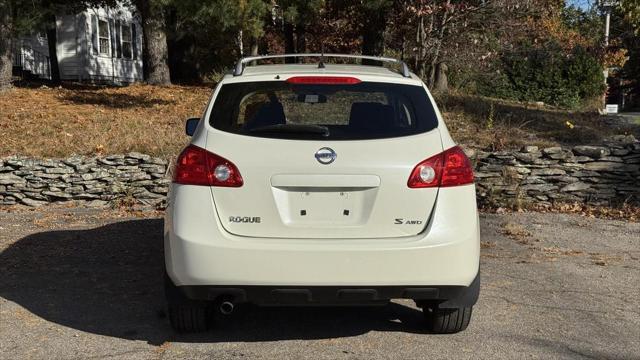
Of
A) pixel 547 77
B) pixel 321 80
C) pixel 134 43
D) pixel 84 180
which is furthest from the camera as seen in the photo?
pixel 134 43

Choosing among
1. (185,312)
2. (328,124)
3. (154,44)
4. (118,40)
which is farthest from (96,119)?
(118,40)

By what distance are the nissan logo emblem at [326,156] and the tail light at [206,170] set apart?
0.45m

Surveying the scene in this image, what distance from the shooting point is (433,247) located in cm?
393

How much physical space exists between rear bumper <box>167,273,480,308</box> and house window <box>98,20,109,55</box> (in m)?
26.8

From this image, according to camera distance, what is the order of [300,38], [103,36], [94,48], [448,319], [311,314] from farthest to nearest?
1. [103,36]
2. [94,48]
3. [300,38]
4. [311,314]
5. [448,319]

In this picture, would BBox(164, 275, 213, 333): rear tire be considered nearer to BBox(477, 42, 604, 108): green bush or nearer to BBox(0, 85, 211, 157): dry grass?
BBox(0, 85, 211, 157): dry grass

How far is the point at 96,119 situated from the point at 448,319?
412 inches

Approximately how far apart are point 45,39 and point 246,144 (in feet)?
96.1

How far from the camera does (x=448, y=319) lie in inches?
178

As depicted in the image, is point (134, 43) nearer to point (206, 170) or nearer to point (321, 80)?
point (321, 80)

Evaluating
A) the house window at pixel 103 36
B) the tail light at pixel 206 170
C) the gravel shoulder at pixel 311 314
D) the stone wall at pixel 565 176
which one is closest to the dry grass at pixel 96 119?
the gravel shoulder at pixel 311 314

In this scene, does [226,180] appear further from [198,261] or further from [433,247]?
[433,247]

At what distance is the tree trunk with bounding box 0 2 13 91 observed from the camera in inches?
690

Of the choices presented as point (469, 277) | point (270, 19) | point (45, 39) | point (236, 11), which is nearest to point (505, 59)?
point (270, 19)
